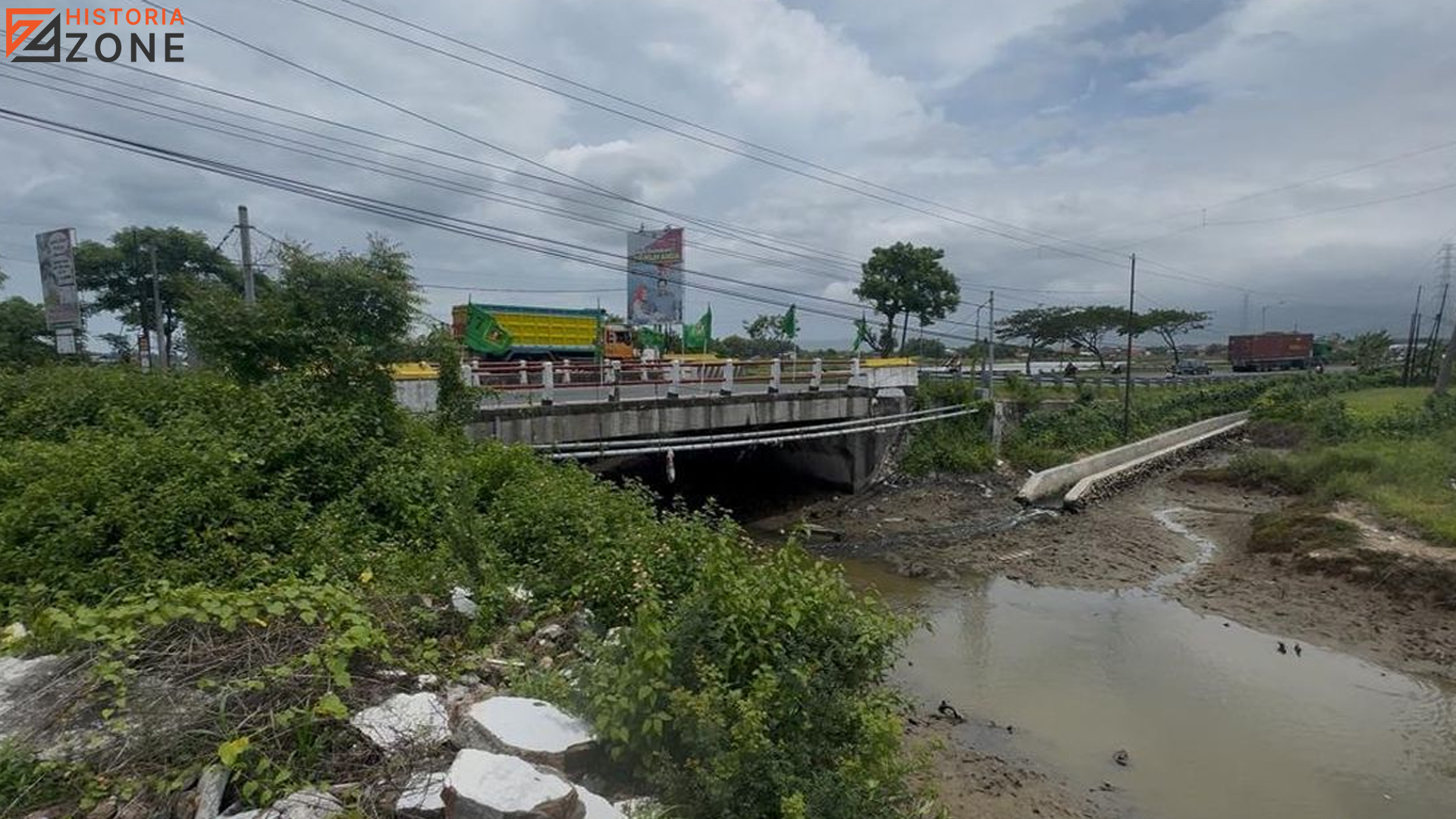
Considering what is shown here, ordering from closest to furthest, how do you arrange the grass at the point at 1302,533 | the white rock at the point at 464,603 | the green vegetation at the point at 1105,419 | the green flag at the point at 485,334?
1. the white rock at the point at 464,603
2. the grass at the point at 1302,533
3. the green flag at the point at 485,334
4. the green vegetation at the point at 1105,419

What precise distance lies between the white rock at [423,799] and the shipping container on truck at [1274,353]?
75.9 metres

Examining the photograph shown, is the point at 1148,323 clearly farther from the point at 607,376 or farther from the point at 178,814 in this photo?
the point at 178,814

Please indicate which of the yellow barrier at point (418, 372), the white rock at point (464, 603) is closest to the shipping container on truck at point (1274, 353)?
the yellow barrier at point (418, 372)

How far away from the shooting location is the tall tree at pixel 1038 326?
62.1 meters

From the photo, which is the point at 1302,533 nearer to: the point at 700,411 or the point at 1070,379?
the point at 700,411

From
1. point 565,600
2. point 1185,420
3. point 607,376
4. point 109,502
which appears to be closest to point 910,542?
point 607,376

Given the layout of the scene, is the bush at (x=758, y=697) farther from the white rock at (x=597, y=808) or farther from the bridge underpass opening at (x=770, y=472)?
the bridge underpass opening at (x=770, y=472)

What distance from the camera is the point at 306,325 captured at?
1109cm

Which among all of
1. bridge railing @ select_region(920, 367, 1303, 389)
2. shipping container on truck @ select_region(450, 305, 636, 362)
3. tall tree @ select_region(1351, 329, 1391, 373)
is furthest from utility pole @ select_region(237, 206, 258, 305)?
tall tree @ select_region(1351, 329, 1391, 373)

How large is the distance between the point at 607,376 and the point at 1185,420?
33127 mm

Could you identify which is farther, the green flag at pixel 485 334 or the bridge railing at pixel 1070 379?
the bridge railing at pixel 1070 379

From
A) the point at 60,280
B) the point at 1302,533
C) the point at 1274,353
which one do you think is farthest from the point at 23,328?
the point at 1274,353

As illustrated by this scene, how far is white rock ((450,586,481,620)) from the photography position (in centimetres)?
605

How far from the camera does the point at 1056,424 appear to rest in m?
30.0
